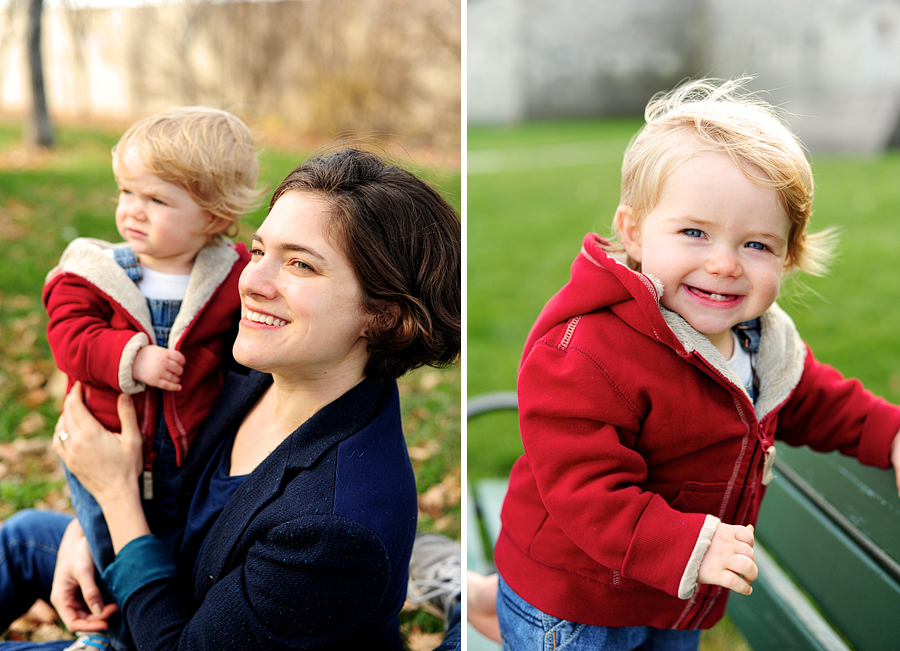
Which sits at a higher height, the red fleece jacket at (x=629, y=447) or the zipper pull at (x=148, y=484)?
the red fleece jacket at (x=629, y=447)

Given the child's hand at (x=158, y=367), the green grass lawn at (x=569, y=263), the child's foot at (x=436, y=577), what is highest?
the child's hand at (x=158, y=367)

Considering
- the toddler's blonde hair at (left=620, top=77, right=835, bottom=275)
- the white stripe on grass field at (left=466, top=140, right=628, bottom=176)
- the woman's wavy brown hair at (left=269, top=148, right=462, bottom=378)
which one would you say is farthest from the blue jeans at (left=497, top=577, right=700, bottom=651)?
the white stripe on grass field at (left=466, top=140, right=628, bottom=176)

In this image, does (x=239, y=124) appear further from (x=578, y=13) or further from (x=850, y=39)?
(x=578, y=13)

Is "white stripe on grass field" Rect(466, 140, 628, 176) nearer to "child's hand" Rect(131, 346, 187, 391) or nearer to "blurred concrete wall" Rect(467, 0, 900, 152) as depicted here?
"blurred concrete wall" Rect(467, 0, 900, 152)

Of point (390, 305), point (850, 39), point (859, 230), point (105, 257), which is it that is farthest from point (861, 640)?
point (850, 39)

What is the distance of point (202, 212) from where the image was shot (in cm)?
210

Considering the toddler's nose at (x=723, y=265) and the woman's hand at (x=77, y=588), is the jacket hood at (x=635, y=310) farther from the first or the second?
the woman's hand at (x=77, y=588)

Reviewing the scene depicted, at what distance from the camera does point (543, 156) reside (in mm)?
16359

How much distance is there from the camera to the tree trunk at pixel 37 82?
8.52 meters

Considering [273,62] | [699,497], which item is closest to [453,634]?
[699,497]

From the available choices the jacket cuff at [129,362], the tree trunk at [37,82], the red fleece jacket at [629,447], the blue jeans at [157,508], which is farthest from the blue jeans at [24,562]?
the tree trunk at [37,82]

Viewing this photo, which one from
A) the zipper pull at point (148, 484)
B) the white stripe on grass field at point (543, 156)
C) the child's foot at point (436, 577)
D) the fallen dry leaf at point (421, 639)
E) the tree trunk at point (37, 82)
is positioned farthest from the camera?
the white stripe on grass field at point (543, 156)

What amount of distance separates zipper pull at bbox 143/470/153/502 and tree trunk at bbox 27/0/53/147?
8.06m

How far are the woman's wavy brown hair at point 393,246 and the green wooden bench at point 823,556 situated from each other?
54.4 inches
